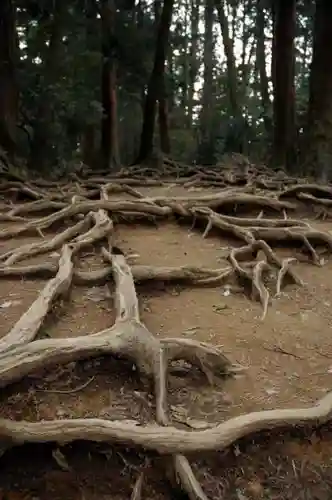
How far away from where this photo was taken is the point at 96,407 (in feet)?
8.80

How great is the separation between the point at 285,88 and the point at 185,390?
34.3 feet

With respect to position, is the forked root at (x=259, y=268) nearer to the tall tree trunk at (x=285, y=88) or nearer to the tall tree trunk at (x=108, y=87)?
the tall tree trunk at (x=285, y=88)

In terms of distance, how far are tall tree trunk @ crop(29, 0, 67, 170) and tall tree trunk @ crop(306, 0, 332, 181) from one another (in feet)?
18.1

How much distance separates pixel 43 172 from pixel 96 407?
10.6 metres

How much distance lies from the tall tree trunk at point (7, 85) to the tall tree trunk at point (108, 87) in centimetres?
382

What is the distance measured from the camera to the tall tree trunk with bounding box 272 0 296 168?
→ 1184cm

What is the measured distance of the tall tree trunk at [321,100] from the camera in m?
9.12

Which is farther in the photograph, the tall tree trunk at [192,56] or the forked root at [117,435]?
the tall tree trunk at [192,56]

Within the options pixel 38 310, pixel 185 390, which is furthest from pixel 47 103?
pixel 185 390

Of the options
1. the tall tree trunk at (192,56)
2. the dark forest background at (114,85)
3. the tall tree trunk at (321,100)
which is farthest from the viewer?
the tall tree trunk at (192,56)

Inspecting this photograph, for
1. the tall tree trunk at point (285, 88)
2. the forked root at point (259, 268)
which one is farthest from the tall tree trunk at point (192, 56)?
the forked root at point (259, 268)

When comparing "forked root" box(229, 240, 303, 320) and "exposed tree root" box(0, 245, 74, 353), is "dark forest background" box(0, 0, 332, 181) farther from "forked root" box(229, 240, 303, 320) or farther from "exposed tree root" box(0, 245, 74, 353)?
"exposed tree root" box(0, 245, 74, 353)

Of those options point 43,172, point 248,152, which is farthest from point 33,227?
point 248,152

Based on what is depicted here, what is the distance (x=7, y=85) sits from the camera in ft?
36.5
